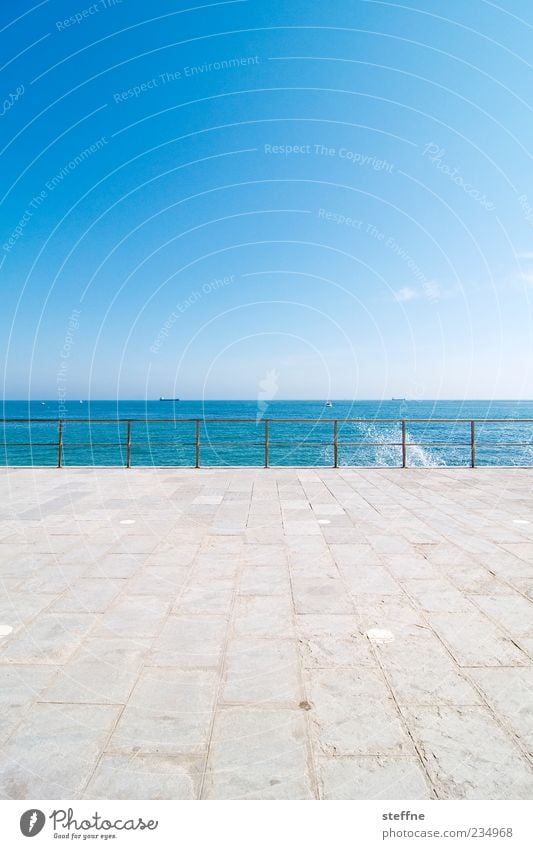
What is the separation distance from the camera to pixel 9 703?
6.73 feet

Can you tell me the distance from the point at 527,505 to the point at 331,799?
18.9 ft

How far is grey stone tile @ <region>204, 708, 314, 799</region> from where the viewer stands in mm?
1567

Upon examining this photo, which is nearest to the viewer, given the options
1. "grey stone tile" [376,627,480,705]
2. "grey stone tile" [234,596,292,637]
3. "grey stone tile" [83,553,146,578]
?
"grey stone tile" [376,627,480,705]

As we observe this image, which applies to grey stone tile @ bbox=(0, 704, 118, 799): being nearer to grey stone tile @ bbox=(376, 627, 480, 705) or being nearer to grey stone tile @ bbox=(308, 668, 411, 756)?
grey stone tile @ bbox=(308, 668, 411, 756)

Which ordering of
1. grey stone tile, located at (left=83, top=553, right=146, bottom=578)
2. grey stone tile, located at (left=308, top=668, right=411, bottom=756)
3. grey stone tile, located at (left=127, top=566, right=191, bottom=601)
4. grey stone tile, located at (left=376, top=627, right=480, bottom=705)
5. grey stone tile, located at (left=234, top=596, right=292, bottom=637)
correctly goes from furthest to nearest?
grey stone tile, located at (left=83, top=553, right=146, bottom=578) → grey stone tile, located at (left=127, top=566, right=191, bottom=601) → grey stone tile, located at (left=234, top=596, right=292, bottom=637) → grey stone tile, located at (left=376, top=627, right=480, bottom=705) → grey stone tile, located at (left=308, top=668, right=411, bottom=756)

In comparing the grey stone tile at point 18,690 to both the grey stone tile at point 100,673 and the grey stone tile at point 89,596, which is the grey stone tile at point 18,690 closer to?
the grey stone tile at point 100,673

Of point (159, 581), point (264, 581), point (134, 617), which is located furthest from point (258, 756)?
point (159, 581)

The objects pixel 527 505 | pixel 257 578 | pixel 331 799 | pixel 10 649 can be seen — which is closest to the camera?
pixel 331 799

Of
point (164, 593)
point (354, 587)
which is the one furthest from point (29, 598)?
point (354, 587)

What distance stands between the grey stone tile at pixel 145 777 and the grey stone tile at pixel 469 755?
3.01 ft

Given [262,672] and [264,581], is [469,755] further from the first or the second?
[264,581]

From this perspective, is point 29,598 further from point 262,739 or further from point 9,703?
point 262,739

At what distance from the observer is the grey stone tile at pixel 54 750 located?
5.22ft

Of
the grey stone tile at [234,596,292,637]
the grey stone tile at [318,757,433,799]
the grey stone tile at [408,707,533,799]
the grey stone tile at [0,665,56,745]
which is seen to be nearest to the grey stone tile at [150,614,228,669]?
the grey stone tile at [234,596,292,637]
